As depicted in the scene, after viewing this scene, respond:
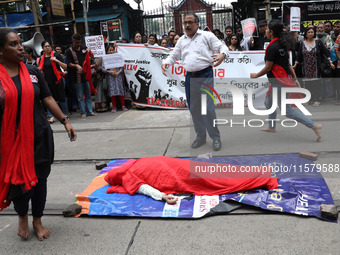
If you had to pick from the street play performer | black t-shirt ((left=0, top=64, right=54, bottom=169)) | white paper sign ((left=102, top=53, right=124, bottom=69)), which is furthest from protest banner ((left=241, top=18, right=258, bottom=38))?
black t-shirt ((left=0, top=64, right=54, bottom=169))

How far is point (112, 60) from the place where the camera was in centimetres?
930

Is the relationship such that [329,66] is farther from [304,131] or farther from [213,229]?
[213,229]

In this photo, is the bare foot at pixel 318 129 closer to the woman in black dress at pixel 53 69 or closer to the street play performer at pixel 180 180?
the street play performer at pixel 180 180


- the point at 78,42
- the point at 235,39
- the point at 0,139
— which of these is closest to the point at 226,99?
the point at 235,39

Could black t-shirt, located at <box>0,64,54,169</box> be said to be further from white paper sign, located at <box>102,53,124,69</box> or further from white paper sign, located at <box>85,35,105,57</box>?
white paper sign, located at <box>102,53,124,69</box>

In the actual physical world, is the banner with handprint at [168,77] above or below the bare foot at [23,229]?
above

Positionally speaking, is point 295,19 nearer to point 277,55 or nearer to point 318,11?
point 318,11

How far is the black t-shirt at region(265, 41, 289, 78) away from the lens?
5.60 metres

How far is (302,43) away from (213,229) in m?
6.67

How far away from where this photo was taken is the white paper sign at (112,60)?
926 cm

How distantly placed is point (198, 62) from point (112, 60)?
446cm

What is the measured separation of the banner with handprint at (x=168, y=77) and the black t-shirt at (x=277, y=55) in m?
3.13

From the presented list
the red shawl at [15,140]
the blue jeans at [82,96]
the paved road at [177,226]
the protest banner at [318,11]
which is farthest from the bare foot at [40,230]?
the protest banner at [318,11]

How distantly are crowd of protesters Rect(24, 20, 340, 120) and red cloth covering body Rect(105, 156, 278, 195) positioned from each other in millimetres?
5387
